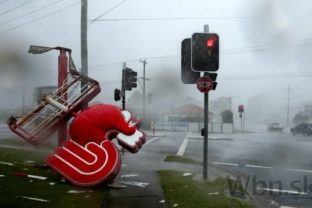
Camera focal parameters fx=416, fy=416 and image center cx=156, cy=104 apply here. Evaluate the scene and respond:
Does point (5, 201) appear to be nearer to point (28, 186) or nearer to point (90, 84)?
point (28, 186)

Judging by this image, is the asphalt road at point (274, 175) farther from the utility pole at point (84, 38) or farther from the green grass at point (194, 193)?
the utility pole at point (84, 38)

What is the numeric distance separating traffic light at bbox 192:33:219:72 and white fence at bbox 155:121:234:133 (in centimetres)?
3214

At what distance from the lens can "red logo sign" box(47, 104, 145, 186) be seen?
7.34m

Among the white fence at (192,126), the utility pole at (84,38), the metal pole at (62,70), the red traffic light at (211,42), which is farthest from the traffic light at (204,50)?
the white fence at (192,126)

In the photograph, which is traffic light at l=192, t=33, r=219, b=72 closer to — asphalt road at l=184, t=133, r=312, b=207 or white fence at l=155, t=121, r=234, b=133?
asphalt road at l=184, t=133, r=312, b=207

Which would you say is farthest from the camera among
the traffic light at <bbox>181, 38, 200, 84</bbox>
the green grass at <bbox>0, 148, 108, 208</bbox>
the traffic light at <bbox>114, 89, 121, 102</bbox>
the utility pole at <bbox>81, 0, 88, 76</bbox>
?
the traffic light at <bbox>114, 89, 121, 102</bbox>

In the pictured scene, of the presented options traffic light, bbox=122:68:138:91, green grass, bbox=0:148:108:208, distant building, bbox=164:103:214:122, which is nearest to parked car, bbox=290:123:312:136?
distant building, bbox=164:103:214:122

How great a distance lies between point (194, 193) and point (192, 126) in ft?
119

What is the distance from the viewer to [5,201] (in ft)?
19.9

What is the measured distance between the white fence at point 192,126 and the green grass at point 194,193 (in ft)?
106

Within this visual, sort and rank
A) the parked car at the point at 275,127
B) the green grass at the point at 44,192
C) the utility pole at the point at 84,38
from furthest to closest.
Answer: the parked car at the point at 275,127 < the utility pole at the point at 84,38 < the green grass at the point at 44,192

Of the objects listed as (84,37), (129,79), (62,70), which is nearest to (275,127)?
(129,79)

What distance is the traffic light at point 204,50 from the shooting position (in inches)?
336

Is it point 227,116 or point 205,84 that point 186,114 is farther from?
Answer: point 205,84
